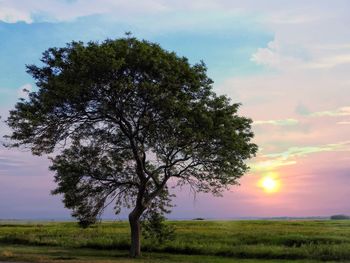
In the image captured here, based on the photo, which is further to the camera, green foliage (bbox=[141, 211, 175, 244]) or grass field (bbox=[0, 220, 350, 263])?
green foliage (bbox=[141, 211, 175, 244])

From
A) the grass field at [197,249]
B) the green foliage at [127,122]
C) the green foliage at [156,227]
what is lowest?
the grass field at [197,249]

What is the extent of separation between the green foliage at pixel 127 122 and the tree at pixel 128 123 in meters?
0.07

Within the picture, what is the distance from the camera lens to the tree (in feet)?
109

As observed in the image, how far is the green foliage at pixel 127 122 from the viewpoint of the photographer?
1307 inches

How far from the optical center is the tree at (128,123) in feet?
109

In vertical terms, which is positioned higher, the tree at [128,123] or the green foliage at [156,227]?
the tree at [128,123]

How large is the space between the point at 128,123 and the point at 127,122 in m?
0.11

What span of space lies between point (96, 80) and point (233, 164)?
11.7 meters

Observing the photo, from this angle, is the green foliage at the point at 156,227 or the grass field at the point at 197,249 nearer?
the grass field at the point at 197,249

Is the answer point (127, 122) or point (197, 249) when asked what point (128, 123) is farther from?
point (197, 249)

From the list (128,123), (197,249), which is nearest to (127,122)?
(128,123)

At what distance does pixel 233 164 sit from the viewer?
121 feet

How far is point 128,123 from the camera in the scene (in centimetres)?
3534

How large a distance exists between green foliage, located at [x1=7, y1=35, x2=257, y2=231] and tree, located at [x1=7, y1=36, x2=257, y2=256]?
71 mm
